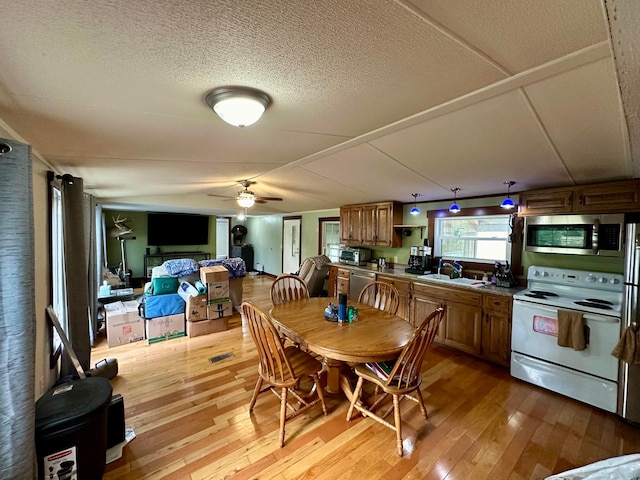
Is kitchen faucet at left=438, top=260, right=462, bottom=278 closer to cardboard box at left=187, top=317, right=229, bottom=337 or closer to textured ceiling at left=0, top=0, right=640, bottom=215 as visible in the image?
textured ceiling at left=0, top=0, right=640, bottom=215

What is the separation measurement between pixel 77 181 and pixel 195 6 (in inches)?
99.0

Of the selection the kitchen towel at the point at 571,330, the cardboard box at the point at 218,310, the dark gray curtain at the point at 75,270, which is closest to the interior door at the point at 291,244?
the cardboard box at the point at 218,310

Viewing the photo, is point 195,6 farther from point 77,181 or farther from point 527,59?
point 77,181

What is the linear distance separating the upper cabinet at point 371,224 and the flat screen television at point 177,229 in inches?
196

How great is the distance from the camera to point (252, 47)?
983 mm

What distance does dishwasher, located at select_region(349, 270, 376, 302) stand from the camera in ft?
15.2

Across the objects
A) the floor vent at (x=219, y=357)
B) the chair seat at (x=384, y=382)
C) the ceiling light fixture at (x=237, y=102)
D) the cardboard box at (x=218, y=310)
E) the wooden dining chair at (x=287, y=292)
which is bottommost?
the floor vent at (x=219, y=357)

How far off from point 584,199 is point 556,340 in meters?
1.46

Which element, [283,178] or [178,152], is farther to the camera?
[283,178]

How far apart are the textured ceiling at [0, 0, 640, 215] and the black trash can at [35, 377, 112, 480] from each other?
1539 millimetres

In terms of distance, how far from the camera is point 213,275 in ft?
13.3

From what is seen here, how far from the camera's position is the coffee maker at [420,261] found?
417 cm

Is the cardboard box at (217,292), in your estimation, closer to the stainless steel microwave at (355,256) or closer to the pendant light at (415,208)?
the stainless steel microwave at (355,256)

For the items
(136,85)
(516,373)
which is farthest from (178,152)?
(516,373)
